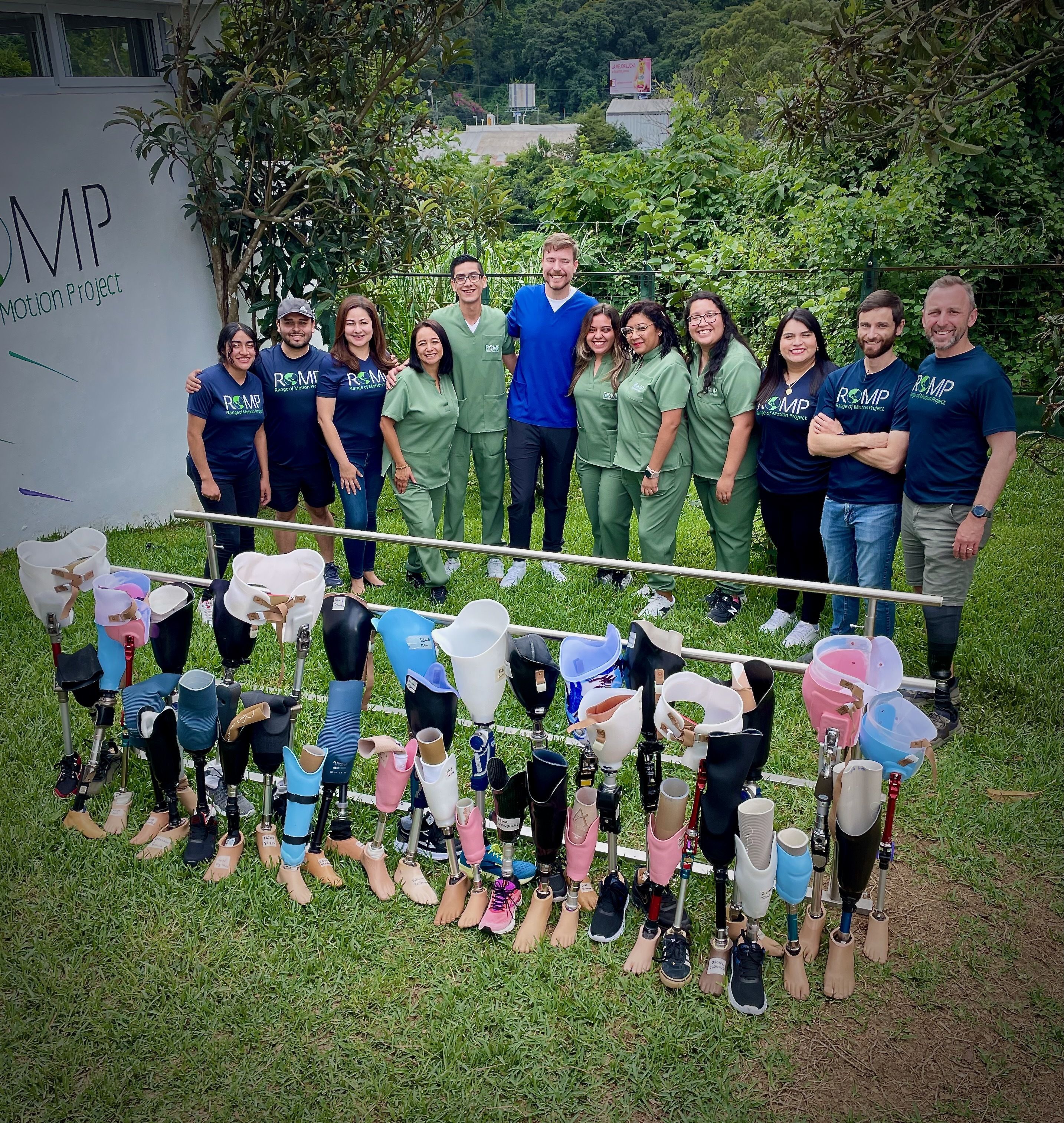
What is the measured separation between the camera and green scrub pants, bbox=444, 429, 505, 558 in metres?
5.22

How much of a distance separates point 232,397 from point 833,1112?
149 inches

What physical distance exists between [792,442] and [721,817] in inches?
90.1

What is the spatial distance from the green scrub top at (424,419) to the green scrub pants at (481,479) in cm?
11

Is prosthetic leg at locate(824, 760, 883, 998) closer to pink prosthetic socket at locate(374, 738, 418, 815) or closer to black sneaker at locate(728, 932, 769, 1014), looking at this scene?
black sneaker at locate(728, 932, 769, 1014)

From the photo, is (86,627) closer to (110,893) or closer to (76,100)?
(110,893)

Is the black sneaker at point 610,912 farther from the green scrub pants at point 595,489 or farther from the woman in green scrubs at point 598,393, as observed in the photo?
the green scrub pants at point 595,489

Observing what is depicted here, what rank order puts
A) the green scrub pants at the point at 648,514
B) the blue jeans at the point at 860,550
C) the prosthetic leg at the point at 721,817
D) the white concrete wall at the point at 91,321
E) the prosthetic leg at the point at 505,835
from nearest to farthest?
the prosthetic leg at the point at 721,817 < the prosthetic leg at the point at 505,835 < the blue jeans at the point at 860,550 < the green scrub pants at the point at 648,514 < the white concrete wall at the point at 91,321

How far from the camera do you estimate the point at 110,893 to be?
2941 millimetres

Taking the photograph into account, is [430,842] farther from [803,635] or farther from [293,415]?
[293,415]

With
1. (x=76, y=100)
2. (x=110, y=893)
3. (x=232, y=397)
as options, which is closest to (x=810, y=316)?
(x=232, y=397)

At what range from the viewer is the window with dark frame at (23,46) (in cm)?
577

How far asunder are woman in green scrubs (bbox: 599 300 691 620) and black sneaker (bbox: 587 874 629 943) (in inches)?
78.9

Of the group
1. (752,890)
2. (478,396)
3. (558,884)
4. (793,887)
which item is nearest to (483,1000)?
(558,884)

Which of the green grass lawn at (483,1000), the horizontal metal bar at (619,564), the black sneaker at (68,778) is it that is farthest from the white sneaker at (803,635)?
the black sneaker at (68,778)
